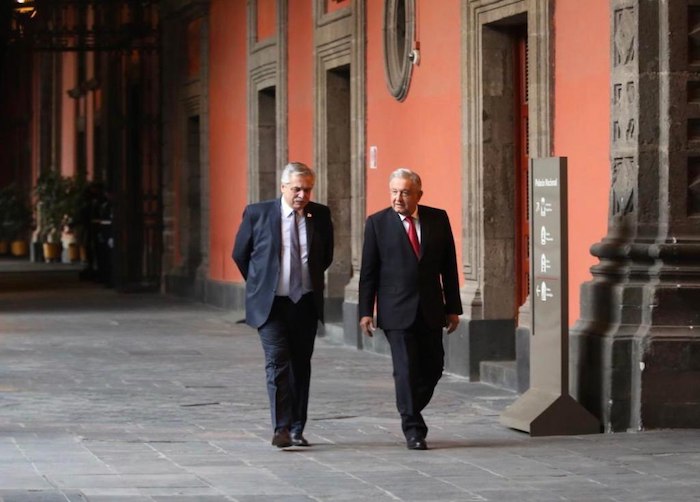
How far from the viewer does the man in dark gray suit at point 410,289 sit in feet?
34.0

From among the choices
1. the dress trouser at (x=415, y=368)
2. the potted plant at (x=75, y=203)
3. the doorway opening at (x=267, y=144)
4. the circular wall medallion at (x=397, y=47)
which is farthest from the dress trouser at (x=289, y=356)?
the potted plant at (x=75, y=203)

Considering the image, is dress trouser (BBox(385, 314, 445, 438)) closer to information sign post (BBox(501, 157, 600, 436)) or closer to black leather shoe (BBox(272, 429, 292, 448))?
black leather shoe (BBox(272, 429, 292, 448))

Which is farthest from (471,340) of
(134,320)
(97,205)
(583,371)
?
(97,205)

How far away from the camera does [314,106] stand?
2030 centimetres

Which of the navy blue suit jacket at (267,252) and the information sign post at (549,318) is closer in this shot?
the navy blue suit jacket at (267,252)

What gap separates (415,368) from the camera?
10.4m

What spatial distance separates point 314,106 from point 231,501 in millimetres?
12337

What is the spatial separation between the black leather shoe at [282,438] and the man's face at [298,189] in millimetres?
1287

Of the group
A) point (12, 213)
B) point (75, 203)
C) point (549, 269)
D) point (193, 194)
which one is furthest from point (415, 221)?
point (12, 213)

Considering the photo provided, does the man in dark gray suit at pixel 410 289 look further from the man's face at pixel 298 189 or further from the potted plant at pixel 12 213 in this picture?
the potted plant at pixel 12 213

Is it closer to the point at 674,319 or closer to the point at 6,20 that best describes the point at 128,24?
the point at 6,20

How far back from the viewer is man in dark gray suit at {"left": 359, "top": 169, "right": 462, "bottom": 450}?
34.0ft

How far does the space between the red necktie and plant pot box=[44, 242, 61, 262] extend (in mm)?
34349

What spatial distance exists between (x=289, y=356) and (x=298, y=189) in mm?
964
